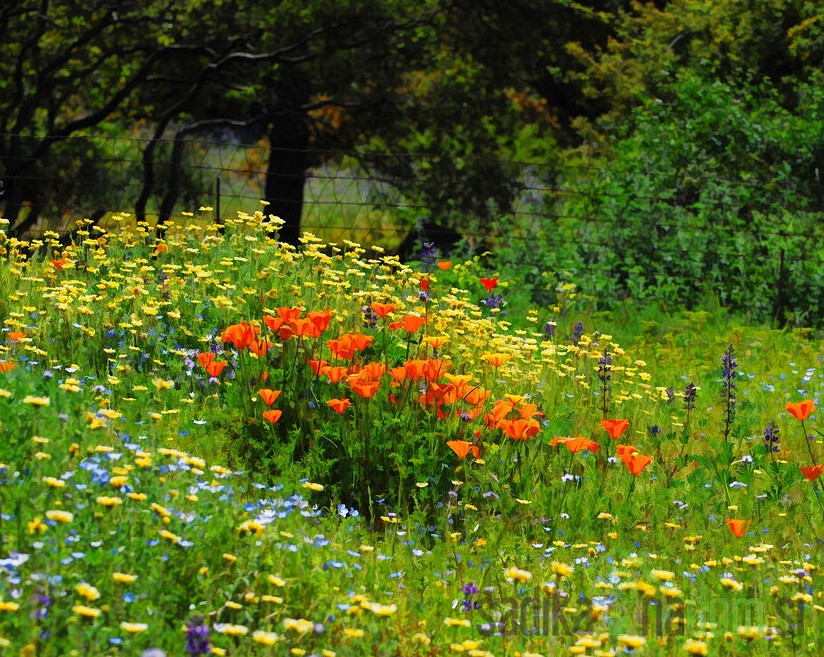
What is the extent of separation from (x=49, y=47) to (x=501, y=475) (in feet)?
41.8

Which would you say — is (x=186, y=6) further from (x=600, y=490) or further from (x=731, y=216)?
(x=600, y=490)

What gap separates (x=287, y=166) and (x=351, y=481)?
445 inches

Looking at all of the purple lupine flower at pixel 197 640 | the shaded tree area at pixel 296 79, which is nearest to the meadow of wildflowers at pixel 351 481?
the purple lupine flower at pixel 197 640

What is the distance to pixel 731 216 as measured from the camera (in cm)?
1095

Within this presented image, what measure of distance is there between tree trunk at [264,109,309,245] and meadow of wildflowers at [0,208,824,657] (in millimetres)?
7030

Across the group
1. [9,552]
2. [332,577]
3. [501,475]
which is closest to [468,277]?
[501,475]

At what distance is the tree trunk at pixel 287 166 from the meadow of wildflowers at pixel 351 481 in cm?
703

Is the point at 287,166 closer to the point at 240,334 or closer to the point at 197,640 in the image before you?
the point at 240,334

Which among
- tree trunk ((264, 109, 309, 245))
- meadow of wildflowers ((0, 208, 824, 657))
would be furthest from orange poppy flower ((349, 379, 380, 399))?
tree trunk ((264, 109, 309, 245))

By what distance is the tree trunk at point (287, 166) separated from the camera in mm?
15359

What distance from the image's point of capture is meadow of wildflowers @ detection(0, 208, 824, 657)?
3.27m

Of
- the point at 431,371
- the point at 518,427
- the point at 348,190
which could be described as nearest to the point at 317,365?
the point at 431,371

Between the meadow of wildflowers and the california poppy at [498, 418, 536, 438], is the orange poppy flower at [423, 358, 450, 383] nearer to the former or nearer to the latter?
the meadow of wildflowers

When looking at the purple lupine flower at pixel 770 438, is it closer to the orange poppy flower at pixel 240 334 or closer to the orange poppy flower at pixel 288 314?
the orange poppy flower at pixel 288 314
